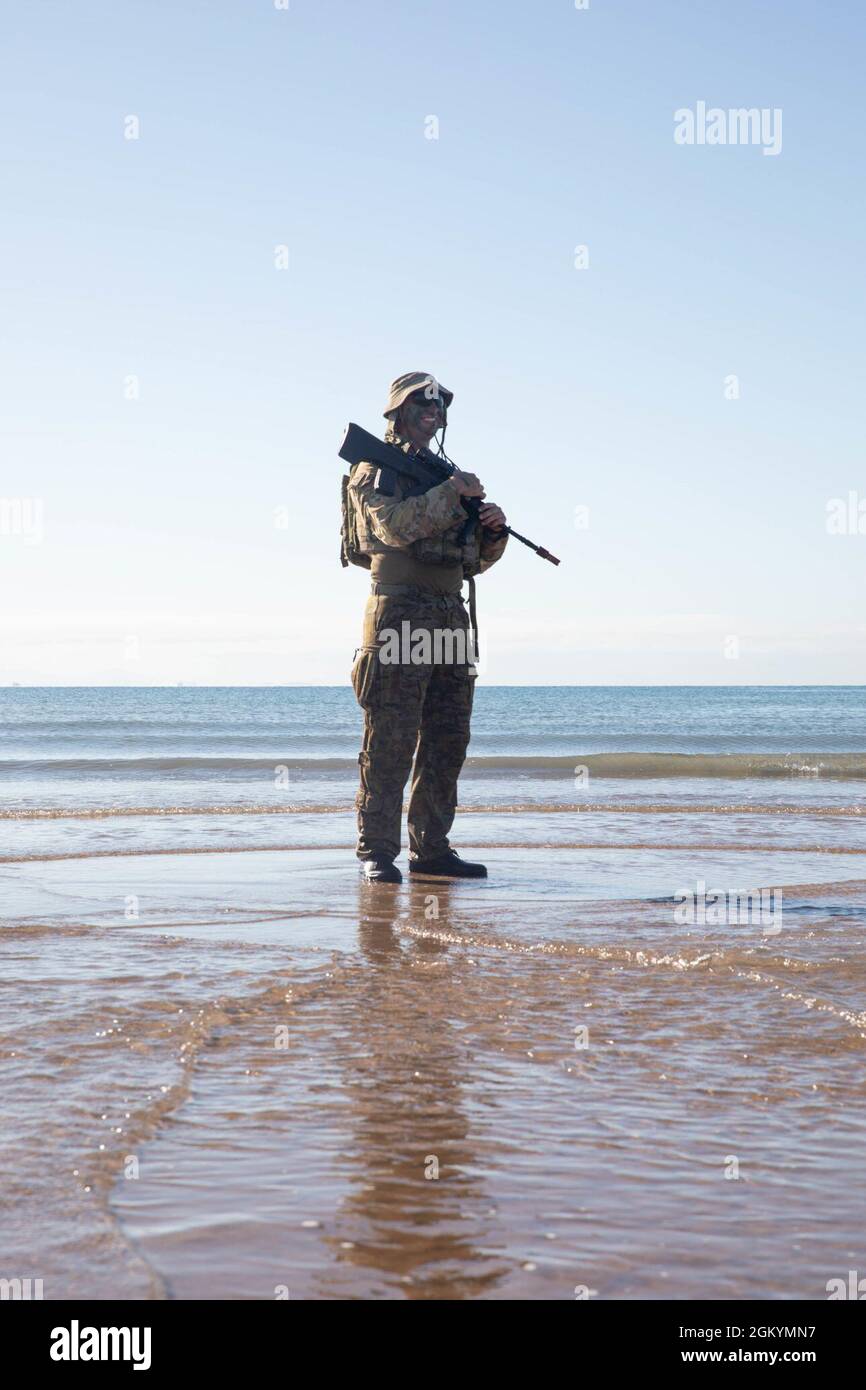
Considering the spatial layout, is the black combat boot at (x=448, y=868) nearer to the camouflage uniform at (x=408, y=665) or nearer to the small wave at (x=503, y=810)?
the camouflage uniform at (x=408, y=665)

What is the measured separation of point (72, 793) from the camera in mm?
14336

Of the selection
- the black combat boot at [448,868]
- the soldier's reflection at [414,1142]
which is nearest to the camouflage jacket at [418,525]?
the black combat boot at [448,868]

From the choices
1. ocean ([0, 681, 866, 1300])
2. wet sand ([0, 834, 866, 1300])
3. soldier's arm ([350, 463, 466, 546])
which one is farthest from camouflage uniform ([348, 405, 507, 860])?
wet sand ([0, 834, 866, 1300])

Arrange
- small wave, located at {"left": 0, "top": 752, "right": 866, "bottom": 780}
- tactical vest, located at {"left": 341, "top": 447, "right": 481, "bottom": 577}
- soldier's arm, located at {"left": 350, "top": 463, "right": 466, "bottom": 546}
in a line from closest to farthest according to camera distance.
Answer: soldier's arm, located at {"left": 350, "top": 463, "right": 466, "bottom": 546}, tactical vest, located at {"left": 341, "top": 447, "right": 481, "bottom": 577}, small wave, located at {"left": 0, "top": 752, "right": 866, "bottom": 780}

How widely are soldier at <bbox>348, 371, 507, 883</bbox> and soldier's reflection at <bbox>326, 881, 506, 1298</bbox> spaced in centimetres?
192

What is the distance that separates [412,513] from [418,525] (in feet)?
0.19

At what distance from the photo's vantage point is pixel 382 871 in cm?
621

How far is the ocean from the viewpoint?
1995 mm

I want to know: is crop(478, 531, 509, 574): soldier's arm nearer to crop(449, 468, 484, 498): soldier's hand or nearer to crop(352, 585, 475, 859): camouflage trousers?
crop(352, 585, 475, 859): camouflage trousers

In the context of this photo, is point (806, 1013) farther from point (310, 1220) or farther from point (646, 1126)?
point (310, 1220)

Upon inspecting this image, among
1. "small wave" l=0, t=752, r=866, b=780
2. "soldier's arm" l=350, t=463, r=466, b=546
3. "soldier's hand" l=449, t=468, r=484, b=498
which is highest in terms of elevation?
"soldier's hand" l=449, t=468, r=484, b=498

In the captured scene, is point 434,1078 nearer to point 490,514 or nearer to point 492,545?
point 490,514
